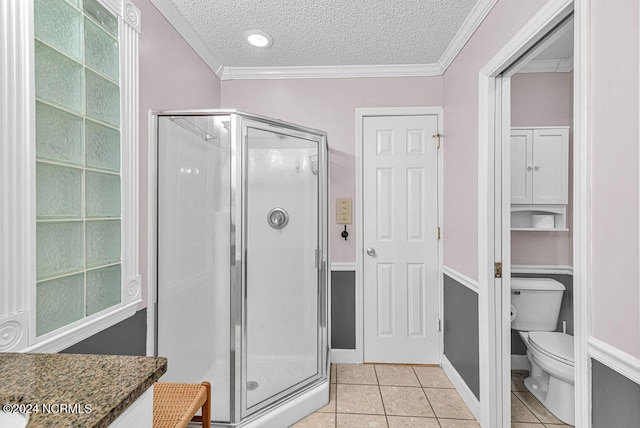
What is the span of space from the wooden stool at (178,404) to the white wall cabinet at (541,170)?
2.18 m

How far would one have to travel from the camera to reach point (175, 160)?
1.79 meters

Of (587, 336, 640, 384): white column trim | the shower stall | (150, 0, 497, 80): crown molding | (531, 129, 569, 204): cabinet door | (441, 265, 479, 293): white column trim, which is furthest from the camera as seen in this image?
(150, 0, 497, 80): crown molding

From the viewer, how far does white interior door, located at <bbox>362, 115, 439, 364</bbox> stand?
2.66 meters

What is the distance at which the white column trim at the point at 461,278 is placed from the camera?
6.58ft

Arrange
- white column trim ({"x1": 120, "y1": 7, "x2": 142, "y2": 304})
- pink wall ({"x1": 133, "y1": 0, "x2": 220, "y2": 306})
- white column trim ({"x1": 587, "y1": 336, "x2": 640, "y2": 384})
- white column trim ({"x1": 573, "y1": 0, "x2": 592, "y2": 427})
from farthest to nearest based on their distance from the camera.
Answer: pink wall ({"x1": 133, "y1": 0, "x2": 220, "y2": 306})
white column trim ({"x1": 120, "y1": 7, "x2": 142, "y2": 304})
white column trim ({"x1": 573, "y1": 0, "x2": 592, "y2": 427})
white column trim ({"x1": 587, "y1": 336, "x2": 640, "y2": 384})

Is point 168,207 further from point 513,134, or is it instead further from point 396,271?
point 513,134

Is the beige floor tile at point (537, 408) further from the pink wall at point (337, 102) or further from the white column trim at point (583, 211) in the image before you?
the pink wall at point (337, 102)

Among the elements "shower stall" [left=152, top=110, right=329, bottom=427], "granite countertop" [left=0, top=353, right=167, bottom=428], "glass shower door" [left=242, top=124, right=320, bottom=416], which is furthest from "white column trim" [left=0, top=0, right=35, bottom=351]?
"glass shower door" [left=242, top=124, right=320, bottom=416]

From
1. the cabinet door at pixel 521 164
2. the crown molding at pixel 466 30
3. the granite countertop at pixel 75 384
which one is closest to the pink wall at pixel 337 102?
the crown molding at pixel 466 30

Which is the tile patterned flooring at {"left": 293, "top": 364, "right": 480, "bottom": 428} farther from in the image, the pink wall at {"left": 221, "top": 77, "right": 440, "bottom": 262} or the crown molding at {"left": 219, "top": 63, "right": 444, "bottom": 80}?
the crown molding at {"left": 219, "top": 63, "right": 444, "bottom": 80}

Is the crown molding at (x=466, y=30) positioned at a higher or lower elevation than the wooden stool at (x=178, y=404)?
higher

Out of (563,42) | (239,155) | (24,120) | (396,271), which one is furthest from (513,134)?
(24,120)

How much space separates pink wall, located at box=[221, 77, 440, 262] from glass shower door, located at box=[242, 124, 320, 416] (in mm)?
566

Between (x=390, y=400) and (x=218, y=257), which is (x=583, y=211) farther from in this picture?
(x=390, y=400)
